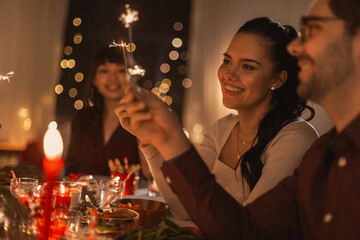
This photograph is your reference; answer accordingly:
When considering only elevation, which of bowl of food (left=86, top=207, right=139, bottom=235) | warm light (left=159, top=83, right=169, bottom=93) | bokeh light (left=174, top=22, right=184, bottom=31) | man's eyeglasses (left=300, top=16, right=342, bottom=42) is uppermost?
bokeh light (left=174, top=22, right=184, bottom=31)

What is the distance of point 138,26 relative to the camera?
18.5 ft

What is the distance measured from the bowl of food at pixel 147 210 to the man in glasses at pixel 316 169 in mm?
218

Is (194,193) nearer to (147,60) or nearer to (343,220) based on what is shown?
(343,220)

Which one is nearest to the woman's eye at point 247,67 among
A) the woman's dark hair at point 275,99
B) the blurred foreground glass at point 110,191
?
the woman's dark hair at point 275,99

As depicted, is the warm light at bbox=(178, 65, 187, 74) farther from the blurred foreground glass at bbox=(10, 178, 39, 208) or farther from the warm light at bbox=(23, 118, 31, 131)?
the blurred foreground glass at bbox=(10, 178, 39, 208)

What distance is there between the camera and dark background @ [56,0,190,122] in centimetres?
539

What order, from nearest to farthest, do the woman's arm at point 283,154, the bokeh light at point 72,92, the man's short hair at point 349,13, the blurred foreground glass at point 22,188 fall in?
the man's short hair at point 349,13 < the blurred foreground glass at point 22,188 < the woman's arm at point 283,154 < the bokeh light at point 72,92

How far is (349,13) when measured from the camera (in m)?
1.16

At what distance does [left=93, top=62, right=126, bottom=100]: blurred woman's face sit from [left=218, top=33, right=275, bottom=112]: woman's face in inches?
59.8

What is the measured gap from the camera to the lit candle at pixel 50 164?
0.72 metres

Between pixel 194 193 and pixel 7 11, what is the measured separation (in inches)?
174

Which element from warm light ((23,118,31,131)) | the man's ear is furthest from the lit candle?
warm light ((23,118,31,131))

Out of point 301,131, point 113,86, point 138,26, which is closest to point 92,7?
point 138,26

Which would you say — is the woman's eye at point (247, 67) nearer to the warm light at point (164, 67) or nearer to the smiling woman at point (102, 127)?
the smiling woman at point (102, 127)
